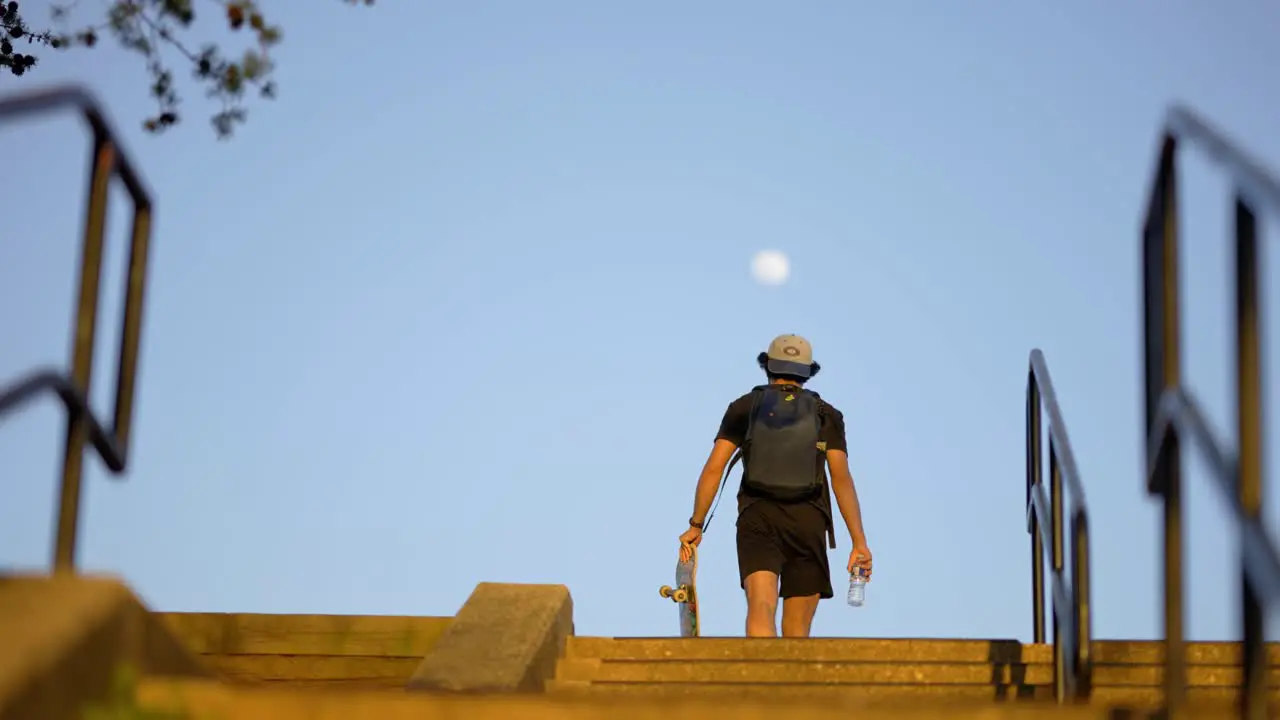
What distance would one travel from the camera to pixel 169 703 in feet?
14.2

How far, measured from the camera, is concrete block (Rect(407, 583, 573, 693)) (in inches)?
252

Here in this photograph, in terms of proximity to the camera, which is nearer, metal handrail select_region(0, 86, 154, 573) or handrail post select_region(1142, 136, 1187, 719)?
handrail post select_region(1142, 136, 1187, 719)

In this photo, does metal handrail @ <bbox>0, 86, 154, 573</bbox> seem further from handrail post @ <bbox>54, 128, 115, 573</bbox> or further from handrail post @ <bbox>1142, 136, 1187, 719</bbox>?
handrail post @ <bbox>1142, 136, 1187, 719</bbox>

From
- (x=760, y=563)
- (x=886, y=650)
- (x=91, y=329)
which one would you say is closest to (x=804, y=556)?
(x=760, y=563)

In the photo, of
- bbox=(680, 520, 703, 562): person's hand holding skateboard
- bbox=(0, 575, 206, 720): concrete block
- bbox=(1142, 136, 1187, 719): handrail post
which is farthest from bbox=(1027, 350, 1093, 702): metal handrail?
bbox=(0, 575, 206, 720): concrete block

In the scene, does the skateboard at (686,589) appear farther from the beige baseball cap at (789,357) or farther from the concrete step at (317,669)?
the concrete step at (317,669)

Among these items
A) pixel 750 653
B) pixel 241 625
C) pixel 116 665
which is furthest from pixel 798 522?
pixel 116 665

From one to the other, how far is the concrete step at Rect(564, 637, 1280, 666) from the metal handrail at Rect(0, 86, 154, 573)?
2.22 m

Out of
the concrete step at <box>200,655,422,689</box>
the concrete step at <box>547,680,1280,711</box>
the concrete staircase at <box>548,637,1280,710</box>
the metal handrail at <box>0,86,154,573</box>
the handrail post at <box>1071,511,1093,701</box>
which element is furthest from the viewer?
the concrete step at <box>200,655,422,689</box>

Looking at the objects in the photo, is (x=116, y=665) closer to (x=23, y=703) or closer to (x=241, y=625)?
(x=23, y=703)

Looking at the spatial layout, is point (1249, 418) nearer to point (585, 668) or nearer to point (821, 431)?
point (585, 668)

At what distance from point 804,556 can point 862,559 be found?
0.30 m

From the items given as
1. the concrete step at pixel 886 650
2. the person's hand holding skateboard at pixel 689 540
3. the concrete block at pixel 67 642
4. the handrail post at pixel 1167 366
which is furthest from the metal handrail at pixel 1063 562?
the concrete block at pixel 67 642

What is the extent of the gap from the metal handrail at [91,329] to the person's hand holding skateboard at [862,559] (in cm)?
422
